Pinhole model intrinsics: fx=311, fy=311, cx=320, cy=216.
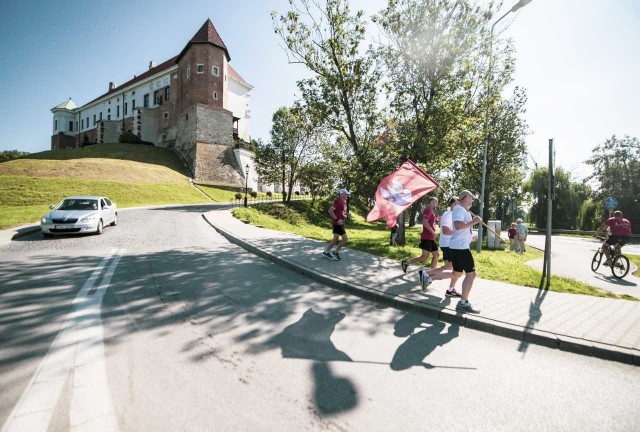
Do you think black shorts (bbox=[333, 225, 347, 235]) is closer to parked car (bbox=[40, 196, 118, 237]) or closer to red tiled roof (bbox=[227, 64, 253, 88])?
parked car (bbox=[40, 196, 118, 237])

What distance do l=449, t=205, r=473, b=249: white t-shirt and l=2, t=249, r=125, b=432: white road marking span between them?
492 centimetres

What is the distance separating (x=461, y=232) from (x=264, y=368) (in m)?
3.78

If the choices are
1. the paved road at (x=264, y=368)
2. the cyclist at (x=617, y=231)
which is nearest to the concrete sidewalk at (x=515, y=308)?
the paved road at (x=264, y=368)

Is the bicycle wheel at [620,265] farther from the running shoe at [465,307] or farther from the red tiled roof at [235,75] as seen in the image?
the red tiled roof at [235,75]

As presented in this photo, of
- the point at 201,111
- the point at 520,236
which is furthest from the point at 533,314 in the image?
the point at 201,111

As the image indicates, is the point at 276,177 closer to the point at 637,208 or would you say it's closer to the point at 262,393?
the point at 262,393

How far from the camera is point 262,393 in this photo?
2746 millimetres

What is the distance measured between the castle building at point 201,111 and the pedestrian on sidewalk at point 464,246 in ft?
132

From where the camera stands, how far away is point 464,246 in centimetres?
516

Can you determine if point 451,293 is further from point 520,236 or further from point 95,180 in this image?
point 95,180

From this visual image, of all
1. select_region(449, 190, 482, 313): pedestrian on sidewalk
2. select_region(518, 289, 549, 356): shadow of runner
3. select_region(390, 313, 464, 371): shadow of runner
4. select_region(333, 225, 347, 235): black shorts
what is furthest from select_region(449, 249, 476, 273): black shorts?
select_region(333, 225, 347, 235): black shorts

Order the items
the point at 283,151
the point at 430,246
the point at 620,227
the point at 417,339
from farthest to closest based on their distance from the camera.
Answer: the point at 283,151 < the point at 620,227 < the point at 430,246 < the point at 417,339

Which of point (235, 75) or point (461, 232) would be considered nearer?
point (461, 232)

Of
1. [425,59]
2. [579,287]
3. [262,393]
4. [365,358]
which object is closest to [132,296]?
[262,393]
